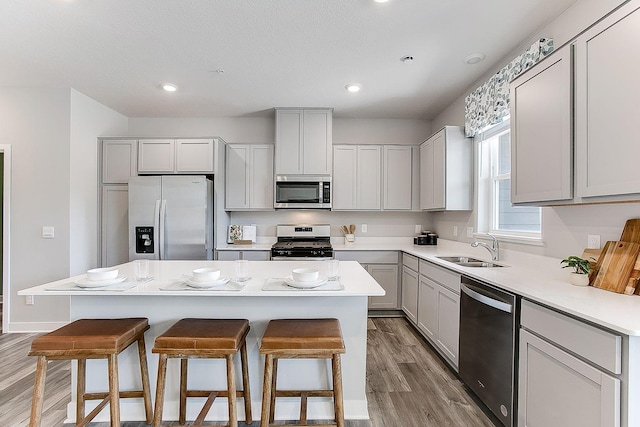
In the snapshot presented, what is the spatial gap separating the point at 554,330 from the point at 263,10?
8.23 ft

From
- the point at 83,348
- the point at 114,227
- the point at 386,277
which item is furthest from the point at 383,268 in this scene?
the point at 114,227

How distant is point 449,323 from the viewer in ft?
8.29

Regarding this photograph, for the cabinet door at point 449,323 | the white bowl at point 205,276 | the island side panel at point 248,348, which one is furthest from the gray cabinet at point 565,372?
the white bowl at point 205,276

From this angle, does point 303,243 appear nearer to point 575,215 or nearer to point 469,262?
point 469,262

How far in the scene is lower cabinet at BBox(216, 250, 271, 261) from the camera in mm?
3859

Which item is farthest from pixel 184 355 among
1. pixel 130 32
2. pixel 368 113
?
pixel 368 113

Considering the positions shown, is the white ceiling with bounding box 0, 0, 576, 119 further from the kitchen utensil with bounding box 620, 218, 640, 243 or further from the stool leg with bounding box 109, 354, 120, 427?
the stool leg with bounding box 109, 354, 120, 427

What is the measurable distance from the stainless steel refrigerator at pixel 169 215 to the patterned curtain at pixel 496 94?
9.91ft

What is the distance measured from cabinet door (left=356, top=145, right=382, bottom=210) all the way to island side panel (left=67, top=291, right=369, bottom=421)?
8.16ft

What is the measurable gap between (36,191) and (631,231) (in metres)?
5.07

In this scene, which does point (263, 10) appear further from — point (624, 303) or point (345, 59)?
point (624, 303)

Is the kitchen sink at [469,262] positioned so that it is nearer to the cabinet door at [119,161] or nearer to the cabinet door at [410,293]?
the cabinet door at [410,293]

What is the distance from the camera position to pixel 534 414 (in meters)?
1.54

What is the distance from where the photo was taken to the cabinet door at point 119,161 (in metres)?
3.82
